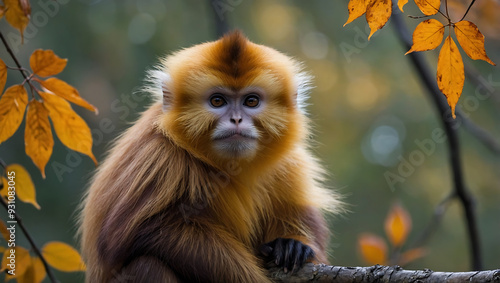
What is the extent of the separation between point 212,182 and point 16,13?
5.86ft

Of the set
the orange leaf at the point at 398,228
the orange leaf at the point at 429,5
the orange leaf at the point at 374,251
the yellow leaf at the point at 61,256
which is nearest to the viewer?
the orange leaf at the point at 429,5

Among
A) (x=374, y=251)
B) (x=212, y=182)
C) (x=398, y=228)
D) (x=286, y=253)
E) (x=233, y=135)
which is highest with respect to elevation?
(x=233, y=135)

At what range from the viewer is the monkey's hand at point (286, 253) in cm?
343

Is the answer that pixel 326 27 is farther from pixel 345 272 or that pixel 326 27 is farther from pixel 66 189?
pixel 345 272

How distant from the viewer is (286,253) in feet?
11.6

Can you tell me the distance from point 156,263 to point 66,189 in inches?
250

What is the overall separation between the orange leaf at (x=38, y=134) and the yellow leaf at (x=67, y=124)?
59 mm

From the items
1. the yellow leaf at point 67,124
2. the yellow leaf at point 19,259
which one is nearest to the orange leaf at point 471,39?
the yellow leaf at point 67,124

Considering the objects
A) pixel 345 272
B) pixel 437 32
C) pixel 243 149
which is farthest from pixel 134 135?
pixel 437 32

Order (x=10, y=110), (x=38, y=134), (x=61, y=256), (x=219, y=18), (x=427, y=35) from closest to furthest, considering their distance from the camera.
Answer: (x=427, y=35), (x=10, y=110), (x=38, y=134), (x=61, y=256), (x=219, y=18)

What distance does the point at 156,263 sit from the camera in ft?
11.0

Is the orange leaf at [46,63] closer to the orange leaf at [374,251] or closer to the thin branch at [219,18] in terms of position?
the thin branch at [219,18]

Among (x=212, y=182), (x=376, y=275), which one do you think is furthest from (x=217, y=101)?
(x=376, y=275)

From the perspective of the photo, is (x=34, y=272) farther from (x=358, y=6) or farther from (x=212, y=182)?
(x=358, y=6)
